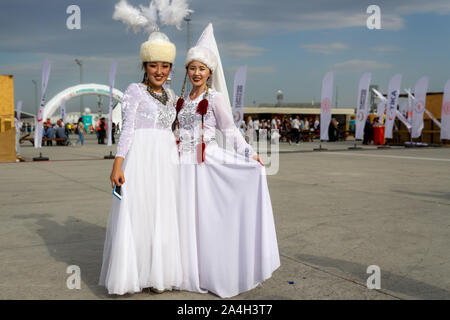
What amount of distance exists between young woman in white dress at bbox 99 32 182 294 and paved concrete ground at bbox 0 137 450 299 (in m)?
0.22

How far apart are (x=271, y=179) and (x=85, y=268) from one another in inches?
243

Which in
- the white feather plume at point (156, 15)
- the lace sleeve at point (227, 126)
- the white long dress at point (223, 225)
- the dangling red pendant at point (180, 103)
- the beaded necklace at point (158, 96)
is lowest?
the white long dress at point (223, 225)

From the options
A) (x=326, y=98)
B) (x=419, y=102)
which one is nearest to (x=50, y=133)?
(x=326, y=98)

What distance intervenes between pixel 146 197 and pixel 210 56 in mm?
1149

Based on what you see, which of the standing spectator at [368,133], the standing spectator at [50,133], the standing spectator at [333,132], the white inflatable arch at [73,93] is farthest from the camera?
the white inflatable arch at [73,93]

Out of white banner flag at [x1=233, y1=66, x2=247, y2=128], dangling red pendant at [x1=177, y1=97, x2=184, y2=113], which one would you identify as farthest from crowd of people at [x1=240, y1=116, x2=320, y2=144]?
dangling red pendant at [x1=177, y1=97, x2=184, y2=113]

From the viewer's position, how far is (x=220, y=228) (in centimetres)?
323

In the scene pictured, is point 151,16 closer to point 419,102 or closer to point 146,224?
point 146,224

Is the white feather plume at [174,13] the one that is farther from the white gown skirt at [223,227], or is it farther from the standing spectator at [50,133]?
the standing spectator at [50,133]

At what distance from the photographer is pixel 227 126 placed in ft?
11.1

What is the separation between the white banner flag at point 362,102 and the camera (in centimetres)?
2094

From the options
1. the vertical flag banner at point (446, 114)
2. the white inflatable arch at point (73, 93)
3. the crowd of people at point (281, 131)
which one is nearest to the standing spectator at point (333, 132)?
the crowd of people at point (281, 131)

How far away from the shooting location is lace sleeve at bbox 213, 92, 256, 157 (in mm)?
3359

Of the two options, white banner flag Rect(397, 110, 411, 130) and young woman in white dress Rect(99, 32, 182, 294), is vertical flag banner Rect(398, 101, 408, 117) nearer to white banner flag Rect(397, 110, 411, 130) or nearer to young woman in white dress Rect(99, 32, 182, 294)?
white banner flag Rect(397, 110, 411, 130)
